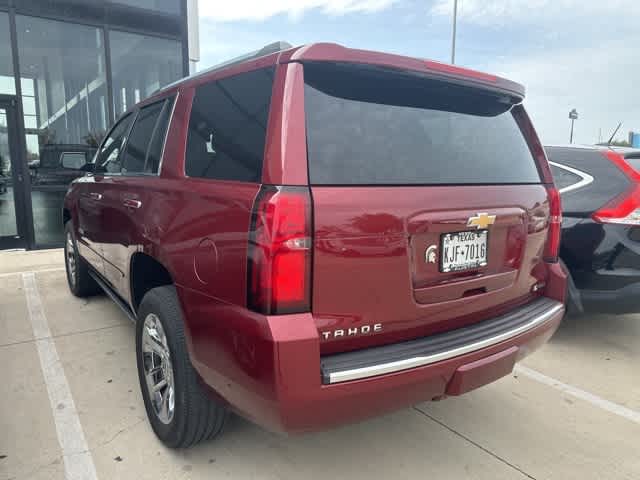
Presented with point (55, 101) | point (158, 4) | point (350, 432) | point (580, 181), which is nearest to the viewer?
point (350, 432)

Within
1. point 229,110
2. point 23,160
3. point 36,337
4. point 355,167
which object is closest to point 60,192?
point 23,160

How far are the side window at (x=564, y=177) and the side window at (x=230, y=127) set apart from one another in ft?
9.91

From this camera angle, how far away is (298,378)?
1705mm

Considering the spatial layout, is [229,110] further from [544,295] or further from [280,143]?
[544,295]

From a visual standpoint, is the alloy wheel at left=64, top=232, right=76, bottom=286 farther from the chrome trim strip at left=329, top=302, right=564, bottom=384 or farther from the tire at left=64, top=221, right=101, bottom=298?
the chrome trim strip at left=329, top=302, right=564, bottom=384

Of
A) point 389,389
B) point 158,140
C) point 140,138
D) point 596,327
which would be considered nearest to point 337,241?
point 389,389

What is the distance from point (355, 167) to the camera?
6.23 feet

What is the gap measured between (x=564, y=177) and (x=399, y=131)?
2782 millimetres

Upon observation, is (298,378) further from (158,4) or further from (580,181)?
(158,4)

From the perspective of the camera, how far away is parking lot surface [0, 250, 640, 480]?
8.02 feet

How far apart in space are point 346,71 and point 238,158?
56 cm

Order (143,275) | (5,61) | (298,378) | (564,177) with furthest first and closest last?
A: 1. (5,61)
2. (564,177)
3. (143,275)
4. (298,378)

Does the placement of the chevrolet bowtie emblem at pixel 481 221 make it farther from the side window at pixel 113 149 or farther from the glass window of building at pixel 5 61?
the glass window of building at pixel 5 61

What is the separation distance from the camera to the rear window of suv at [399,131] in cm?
188
